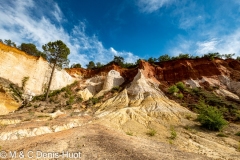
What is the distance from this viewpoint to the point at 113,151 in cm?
745

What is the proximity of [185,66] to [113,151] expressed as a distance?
2662cm

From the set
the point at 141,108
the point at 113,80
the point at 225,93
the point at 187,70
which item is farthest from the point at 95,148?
the point at 187,70

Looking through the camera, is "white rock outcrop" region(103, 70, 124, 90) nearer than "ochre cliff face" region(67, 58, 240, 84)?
No

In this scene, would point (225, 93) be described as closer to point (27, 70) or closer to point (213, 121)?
point (213, 121)

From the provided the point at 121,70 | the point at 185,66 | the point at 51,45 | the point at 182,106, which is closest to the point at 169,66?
the point at 185,66

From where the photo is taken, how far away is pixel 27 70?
94.4 feet

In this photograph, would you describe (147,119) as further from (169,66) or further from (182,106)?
(169,66)

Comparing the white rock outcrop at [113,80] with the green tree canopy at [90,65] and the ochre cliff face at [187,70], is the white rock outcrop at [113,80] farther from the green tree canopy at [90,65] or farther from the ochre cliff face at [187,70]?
the green tree canopy at [90,65]

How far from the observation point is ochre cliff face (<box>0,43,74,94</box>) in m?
25.9

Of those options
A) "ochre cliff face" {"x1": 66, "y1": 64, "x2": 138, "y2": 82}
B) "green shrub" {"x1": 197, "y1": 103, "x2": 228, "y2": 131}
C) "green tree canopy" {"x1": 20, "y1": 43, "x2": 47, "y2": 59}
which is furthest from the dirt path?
"green tree canopy" {"x1": 20, "y1": 43, "x2": 47, "y2": 59}

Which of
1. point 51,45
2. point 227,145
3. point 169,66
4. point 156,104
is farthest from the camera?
point 169,66

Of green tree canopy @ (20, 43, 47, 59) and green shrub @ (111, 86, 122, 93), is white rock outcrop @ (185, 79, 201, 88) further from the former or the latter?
green tree canopy @ (20, 43, 47, 59)

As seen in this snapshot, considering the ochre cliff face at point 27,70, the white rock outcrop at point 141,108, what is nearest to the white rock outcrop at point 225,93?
the white rock outcrop at point 141,108

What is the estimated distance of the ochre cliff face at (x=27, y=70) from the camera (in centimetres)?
2586
